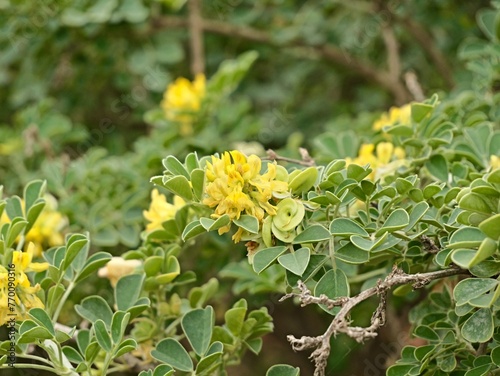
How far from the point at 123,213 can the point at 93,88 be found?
99 cm

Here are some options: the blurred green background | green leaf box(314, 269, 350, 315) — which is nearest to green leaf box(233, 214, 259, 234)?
green leaf box(314, 269, 350, 315)

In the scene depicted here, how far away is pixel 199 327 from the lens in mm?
979

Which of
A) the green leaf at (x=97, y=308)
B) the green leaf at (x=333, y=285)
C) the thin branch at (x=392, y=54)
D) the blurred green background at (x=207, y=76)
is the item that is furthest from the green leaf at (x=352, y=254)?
the thin branch at (x=392, y=54)

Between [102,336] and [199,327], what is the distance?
0.45ft

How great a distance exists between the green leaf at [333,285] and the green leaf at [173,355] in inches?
8.4

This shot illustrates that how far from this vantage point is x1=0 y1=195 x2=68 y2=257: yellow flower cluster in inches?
51.8

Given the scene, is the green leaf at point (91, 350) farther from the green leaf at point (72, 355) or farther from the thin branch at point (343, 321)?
the thin branch at point (343, 321)

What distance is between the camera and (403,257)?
0.92 m

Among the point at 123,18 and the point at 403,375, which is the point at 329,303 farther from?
the point at 123,18

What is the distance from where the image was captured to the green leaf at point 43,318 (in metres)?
0.88

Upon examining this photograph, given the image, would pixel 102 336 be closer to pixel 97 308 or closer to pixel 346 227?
pixel 97 308

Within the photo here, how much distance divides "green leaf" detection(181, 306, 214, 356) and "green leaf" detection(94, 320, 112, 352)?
0.11 meters

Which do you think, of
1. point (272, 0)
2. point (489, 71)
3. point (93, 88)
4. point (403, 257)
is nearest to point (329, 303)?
point (403, 257)

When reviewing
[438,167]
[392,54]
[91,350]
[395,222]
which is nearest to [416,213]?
[395,222]
